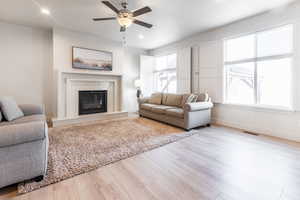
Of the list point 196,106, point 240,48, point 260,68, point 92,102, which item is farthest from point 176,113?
point 92,102

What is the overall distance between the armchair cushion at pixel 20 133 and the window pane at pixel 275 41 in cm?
445

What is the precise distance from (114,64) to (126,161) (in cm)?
388

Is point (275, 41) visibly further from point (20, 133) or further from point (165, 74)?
point (20, 133)

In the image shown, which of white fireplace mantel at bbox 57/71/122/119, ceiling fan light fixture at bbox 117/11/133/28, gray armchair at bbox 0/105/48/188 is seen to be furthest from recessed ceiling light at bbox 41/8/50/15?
gray armchair at bbox 0/105/48/188

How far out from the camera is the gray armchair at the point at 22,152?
142 centimetres

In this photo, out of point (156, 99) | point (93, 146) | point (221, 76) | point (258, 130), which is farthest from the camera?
point (156, 99)

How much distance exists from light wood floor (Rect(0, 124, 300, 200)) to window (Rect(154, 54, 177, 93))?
373 cm

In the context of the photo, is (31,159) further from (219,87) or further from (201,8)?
(219,87)

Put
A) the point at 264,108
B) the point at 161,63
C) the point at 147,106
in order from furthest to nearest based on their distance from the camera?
1. the point at 161,63
2. the point at 147,106
3. the point at 264,108

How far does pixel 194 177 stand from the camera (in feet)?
5.82

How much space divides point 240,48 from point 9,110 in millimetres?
5220

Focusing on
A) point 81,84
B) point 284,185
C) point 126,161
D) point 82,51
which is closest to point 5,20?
point 82,51

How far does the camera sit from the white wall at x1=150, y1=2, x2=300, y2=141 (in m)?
2.93

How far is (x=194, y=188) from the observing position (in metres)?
1.58
